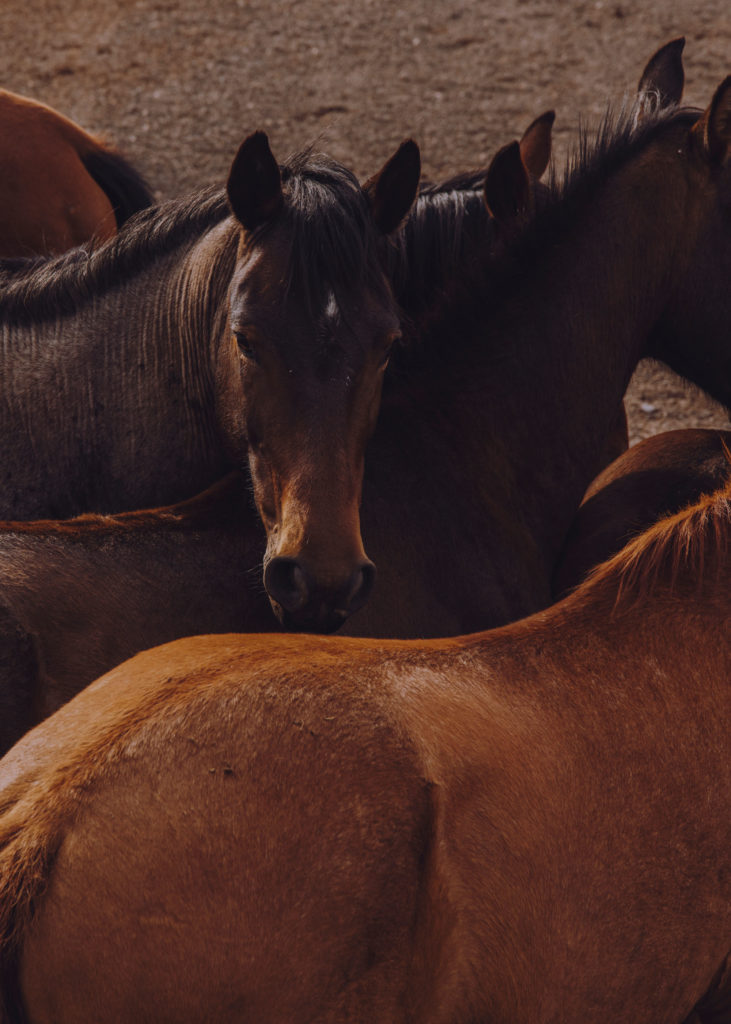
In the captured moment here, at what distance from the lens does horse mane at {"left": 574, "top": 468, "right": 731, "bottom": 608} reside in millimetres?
2502

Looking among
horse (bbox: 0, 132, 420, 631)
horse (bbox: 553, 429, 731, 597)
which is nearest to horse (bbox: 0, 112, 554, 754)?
horse (bbox: 0, 132, 420, 631)

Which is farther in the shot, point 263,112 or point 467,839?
point 263,112

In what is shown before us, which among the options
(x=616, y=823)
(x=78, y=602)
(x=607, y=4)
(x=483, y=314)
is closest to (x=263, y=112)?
(x=607, y=4)

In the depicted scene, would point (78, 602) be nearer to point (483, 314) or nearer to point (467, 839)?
point (467, 839)

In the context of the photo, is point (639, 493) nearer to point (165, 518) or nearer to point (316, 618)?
point (316, 618)

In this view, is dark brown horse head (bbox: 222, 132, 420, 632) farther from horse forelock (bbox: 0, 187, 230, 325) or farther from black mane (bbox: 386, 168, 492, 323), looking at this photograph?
black mane (bbox: 386, 168, 492, 323)

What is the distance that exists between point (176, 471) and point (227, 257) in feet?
2.01

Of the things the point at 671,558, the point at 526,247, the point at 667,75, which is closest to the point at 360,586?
the point at 671,558

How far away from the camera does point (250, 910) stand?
1868 millimetres

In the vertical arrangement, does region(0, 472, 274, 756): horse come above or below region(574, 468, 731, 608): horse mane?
below

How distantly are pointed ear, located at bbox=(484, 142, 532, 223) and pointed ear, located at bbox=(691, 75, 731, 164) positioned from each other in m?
0.53

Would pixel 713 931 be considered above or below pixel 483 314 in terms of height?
below

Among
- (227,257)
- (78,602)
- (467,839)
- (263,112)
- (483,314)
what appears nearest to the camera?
(467,839)

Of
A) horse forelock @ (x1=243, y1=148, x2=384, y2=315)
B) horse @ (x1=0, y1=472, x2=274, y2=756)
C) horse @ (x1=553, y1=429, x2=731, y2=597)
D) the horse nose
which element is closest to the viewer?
horse @ (x1=0, y1=472, x2=274, y2=756)
